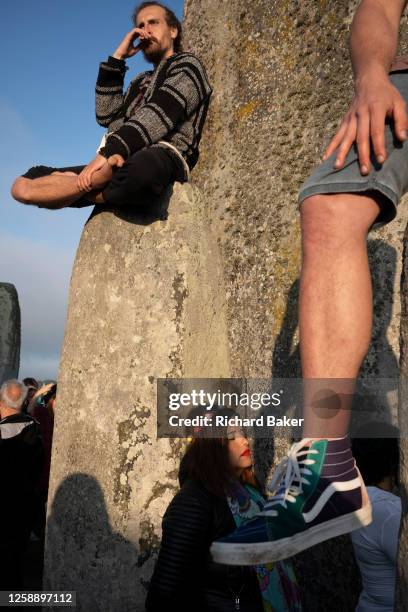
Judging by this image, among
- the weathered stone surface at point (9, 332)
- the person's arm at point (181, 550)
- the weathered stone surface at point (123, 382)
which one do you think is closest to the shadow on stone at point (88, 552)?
the weathered stone surface at point (123, 382)

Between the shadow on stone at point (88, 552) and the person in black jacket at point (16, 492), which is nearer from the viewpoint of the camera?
the shadow on stone at point (88, 552)

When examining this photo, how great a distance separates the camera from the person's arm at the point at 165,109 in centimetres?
248

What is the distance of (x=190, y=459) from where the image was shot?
2.39 m

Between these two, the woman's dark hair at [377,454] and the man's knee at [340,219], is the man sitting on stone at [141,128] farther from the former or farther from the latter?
the woman's dark hair at [377,454]

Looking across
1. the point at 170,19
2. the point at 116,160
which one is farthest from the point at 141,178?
the point at 170,19

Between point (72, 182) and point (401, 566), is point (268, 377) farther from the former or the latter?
point (401, 566)

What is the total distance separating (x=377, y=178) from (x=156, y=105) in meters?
1.44

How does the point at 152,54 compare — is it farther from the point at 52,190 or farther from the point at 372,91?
the point at 372,91

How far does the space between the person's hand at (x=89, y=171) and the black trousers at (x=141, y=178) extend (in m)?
0.06

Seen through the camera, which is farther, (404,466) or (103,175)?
(103,175)

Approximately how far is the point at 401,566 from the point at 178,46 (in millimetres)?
2465

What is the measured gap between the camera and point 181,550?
86.4 inches

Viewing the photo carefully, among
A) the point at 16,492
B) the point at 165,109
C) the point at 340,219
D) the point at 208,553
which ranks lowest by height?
the point at 208,553

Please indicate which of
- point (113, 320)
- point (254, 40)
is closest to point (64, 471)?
point (113, 320)
